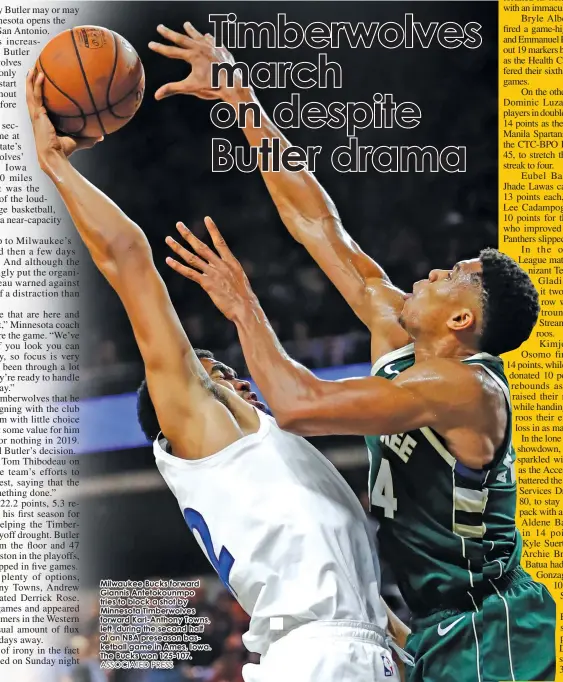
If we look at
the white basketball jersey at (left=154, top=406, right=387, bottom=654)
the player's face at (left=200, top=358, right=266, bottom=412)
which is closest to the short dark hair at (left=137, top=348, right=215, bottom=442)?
the player's face at (left=200, top=358, right=266, bottom=412)

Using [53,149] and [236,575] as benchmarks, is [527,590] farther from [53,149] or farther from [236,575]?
[53,149]

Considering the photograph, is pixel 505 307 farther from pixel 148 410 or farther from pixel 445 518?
pixel 148 410

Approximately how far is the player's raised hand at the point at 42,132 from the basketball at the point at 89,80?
0.08ft

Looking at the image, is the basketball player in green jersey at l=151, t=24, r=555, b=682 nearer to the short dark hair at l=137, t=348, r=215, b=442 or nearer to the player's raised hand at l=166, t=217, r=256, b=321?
the player's raised hand at l=166, t=217, r=256, b=321

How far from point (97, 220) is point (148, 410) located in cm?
72

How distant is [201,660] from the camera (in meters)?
3.44

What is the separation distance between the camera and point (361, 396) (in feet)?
9.64

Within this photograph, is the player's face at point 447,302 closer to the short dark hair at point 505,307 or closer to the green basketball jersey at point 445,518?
the short dark hair at point 505,307

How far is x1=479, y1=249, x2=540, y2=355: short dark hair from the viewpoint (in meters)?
3.12

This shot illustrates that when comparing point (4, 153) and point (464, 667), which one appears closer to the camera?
point (464, 667)

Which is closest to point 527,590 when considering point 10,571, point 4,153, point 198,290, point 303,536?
point 303,536

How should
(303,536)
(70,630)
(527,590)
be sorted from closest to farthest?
(303,536)
(527,590)
(70,630)

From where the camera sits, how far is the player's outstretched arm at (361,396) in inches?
116

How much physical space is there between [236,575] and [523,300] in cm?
133
